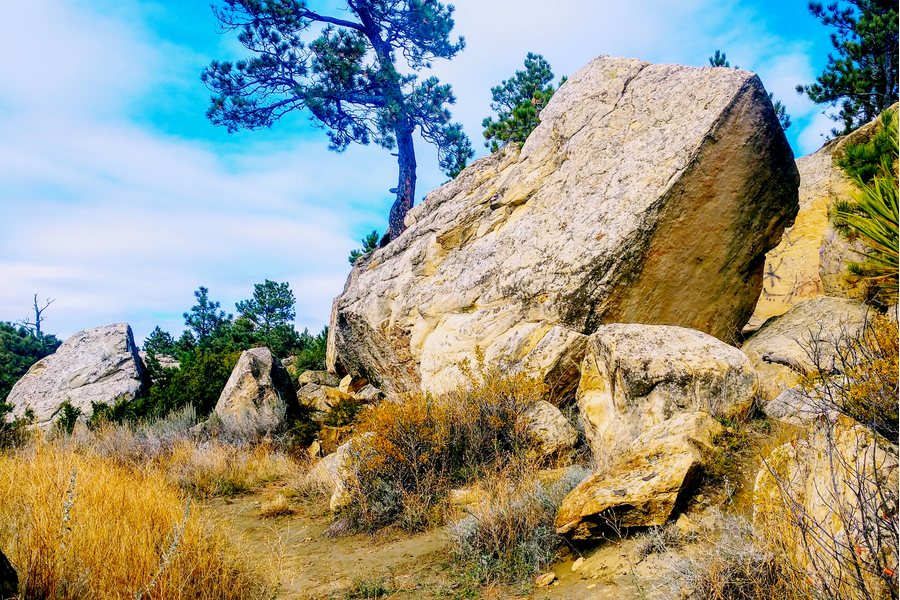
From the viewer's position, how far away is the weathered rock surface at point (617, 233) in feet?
25.5

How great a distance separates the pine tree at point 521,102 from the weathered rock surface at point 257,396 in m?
7.11

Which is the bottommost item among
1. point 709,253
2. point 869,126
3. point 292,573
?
point 292,573

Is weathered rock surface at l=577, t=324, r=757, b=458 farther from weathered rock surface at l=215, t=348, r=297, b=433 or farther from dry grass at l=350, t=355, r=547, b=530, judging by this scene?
weathered rock surface at l=215, t=348, r=297, b=433

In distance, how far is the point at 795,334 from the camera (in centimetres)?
756

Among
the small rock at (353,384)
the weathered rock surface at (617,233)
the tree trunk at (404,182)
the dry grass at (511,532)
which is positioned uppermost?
the tree trunk at (404,182)

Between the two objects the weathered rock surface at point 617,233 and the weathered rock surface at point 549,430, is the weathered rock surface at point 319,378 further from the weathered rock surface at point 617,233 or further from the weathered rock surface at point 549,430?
the weathered rock surface at point 549,430

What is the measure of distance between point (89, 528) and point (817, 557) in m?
4.59

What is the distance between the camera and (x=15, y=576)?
3.24 m

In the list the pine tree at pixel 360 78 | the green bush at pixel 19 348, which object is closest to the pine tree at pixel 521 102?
the pine tree at pixel 360 78

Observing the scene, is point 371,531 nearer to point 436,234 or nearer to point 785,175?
point 436,234

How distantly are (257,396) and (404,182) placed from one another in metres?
9.85

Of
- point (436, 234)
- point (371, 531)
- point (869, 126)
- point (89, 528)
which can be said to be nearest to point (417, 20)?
point (436, 234)

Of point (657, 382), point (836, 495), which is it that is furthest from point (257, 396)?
point (836, 495)

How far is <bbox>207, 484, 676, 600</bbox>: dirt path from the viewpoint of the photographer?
416cm
